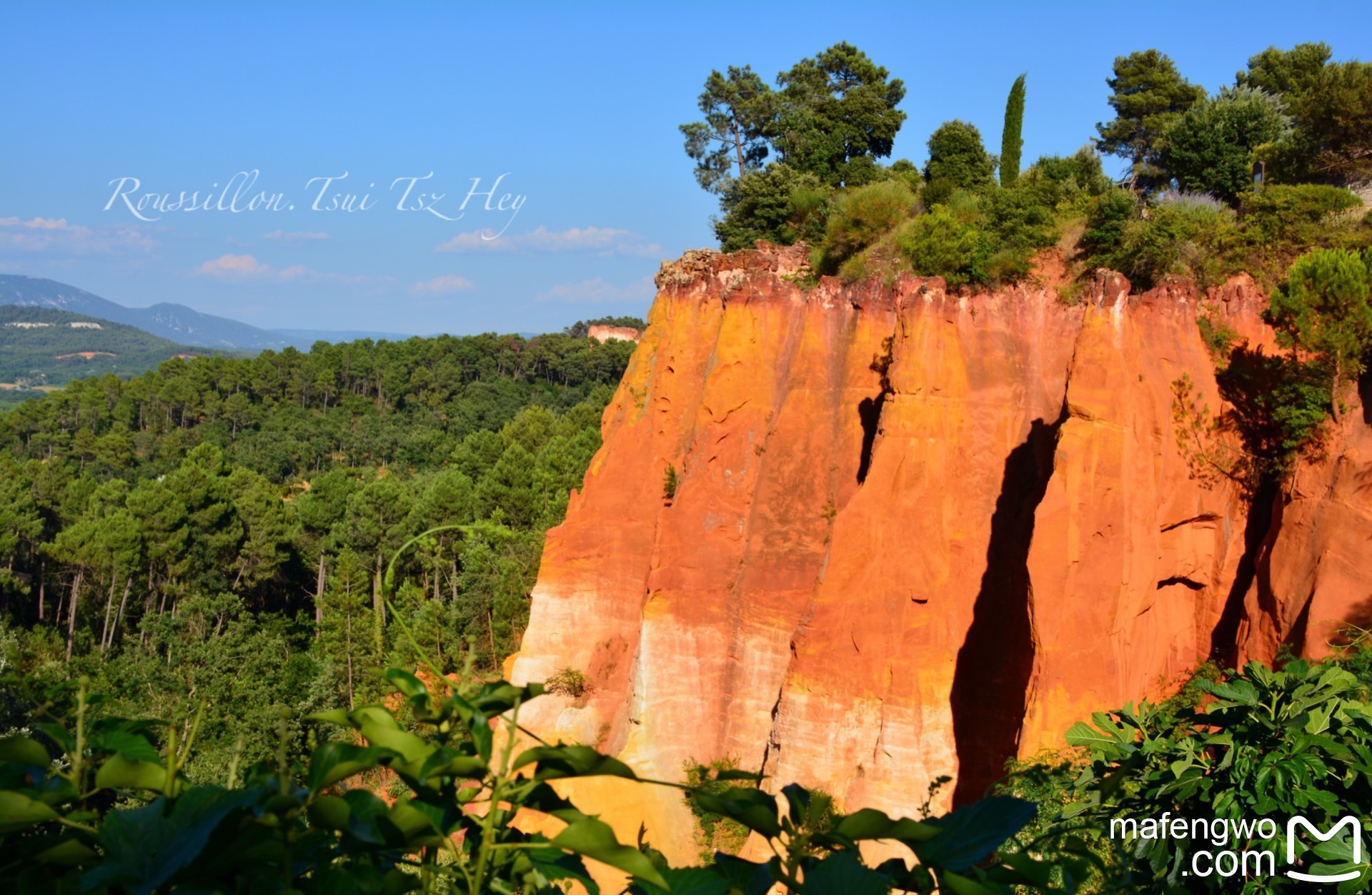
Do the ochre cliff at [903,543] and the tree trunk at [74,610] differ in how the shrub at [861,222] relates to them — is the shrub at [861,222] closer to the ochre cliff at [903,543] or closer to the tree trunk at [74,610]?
the ochre cliff at [903,543]

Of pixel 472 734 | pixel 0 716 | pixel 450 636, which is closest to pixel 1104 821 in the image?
pixel 472 734

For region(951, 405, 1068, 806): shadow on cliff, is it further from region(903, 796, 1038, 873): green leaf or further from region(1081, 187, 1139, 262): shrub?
region(903, 796, 1038, 873): green leaf

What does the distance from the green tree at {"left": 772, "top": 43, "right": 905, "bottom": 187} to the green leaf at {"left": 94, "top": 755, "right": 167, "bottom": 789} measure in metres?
28.9

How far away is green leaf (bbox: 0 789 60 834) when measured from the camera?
158cm

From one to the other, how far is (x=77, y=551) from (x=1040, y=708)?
39.6 meters

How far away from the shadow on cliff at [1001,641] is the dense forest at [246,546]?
6.39m

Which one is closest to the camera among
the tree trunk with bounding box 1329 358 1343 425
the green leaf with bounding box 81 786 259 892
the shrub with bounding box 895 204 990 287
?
the green leaf with bounding box 81 786 259 892

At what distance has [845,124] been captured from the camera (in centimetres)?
3123

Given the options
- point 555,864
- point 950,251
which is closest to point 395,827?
point 555,864

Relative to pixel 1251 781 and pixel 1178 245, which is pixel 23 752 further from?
pixel 1178 245

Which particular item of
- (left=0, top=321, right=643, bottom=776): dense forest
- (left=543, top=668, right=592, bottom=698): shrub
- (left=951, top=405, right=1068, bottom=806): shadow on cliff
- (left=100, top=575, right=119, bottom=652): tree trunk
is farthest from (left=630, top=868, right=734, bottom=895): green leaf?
(left=100, top=575, right=119, bottom=652): tree trunk

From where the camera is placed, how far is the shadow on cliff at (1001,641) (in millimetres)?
12625

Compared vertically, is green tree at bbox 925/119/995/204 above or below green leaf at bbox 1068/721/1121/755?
above

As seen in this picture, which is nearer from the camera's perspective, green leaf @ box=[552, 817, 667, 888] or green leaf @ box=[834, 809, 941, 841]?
green leaf @ box=[552, 817, 667, 888]
